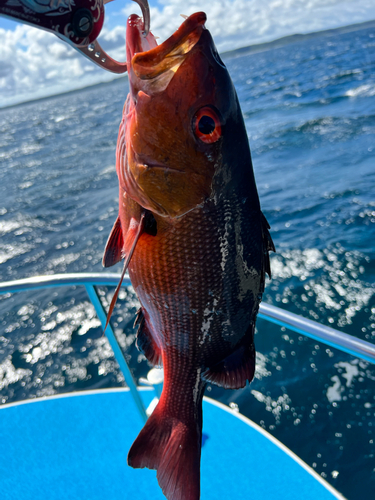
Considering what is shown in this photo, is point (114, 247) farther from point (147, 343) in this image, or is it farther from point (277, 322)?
point (277, 322)

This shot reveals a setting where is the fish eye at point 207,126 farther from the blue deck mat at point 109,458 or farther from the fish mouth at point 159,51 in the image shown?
the blue deck mat at point 109,458

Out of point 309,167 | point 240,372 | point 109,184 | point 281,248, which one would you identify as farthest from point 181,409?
point 109,184

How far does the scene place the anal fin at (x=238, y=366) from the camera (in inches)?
50.1

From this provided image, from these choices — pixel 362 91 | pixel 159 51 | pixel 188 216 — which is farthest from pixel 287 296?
pixel 362 91

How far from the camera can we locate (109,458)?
9.62 ft

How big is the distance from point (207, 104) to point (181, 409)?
38.1 inches

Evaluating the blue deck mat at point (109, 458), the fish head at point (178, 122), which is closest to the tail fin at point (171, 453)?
the fish head at point (178, 122)

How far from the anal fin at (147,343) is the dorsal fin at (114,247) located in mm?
227

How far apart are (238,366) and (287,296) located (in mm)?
6480

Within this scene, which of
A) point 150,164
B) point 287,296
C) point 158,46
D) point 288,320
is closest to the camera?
point 158,46

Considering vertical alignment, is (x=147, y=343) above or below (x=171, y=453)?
above

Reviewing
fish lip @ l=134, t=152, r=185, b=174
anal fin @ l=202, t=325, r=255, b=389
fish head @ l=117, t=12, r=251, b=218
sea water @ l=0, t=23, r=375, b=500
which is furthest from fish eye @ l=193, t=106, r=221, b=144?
sea water @ l=0, t=23, r=375, b=500

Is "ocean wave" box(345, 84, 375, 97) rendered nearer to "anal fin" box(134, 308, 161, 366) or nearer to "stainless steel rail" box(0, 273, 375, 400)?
"stainless steel rail" box(0, 273, 375, 400)

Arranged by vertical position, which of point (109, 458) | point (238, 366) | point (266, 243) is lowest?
point (109, 458)
